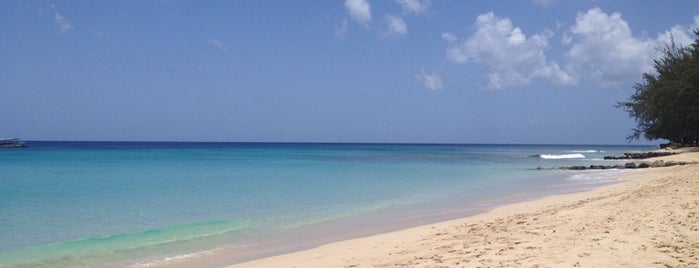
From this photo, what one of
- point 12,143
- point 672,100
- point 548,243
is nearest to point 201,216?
point 548,243

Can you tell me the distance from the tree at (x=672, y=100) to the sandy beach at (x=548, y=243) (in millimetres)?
30928

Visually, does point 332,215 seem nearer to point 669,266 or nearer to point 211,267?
point 211,267

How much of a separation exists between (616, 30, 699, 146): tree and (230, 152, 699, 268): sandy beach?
1218 inches

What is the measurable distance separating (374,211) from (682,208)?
7348 mm

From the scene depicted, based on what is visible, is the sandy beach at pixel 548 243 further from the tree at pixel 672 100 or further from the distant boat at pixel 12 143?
the distant boat at pixel 12 143

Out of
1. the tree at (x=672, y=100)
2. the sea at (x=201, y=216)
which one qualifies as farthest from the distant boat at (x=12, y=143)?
the tree at (x=672, y=100)

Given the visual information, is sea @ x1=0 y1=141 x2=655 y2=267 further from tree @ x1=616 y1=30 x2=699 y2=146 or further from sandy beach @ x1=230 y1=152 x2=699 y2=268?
tree @ x1=616 y1=30 x2=699 y2=146

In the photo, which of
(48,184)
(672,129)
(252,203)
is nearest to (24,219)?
(252,203)

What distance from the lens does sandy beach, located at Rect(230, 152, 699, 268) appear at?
5.62 m

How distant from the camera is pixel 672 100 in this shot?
38.6 metres

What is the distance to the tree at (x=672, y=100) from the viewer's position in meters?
35.5

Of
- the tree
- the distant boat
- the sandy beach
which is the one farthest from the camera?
the distant boat

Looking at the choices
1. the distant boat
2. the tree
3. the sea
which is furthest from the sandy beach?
the distant boat

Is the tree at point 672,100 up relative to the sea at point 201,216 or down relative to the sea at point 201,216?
up
